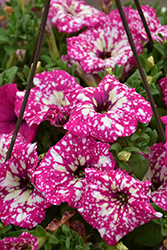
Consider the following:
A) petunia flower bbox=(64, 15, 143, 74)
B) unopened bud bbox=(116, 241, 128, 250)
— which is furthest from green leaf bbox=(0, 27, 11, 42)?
unopened bud bbox=(116, 241, 128, 250)

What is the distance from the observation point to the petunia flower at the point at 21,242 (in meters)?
0.43

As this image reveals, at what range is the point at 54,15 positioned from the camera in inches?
27.2

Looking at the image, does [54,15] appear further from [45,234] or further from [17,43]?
[45,234]

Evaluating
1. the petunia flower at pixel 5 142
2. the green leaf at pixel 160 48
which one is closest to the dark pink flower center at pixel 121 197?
the petunia flower at pixel 5 142

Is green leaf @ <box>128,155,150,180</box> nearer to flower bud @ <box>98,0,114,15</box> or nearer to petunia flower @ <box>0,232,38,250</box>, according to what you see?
petunia flower @ <box>0,232,38,250</box>

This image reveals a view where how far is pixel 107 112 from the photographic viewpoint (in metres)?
0.49

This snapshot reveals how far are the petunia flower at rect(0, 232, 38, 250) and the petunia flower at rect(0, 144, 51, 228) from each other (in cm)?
3

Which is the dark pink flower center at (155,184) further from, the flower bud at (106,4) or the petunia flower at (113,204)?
the flower bud at (106,4)

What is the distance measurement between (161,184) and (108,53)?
1.08ft

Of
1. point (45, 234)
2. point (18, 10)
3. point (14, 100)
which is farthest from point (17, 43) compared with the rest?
point (45, 234)

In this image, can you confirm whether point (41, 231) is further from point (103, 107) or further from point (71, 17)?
point (71, 17)

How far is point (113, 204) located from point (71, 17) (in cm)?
46

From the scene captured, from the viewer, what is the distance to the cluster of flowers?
43 cm

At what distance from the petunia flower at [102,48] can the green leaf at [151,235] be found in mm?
327
